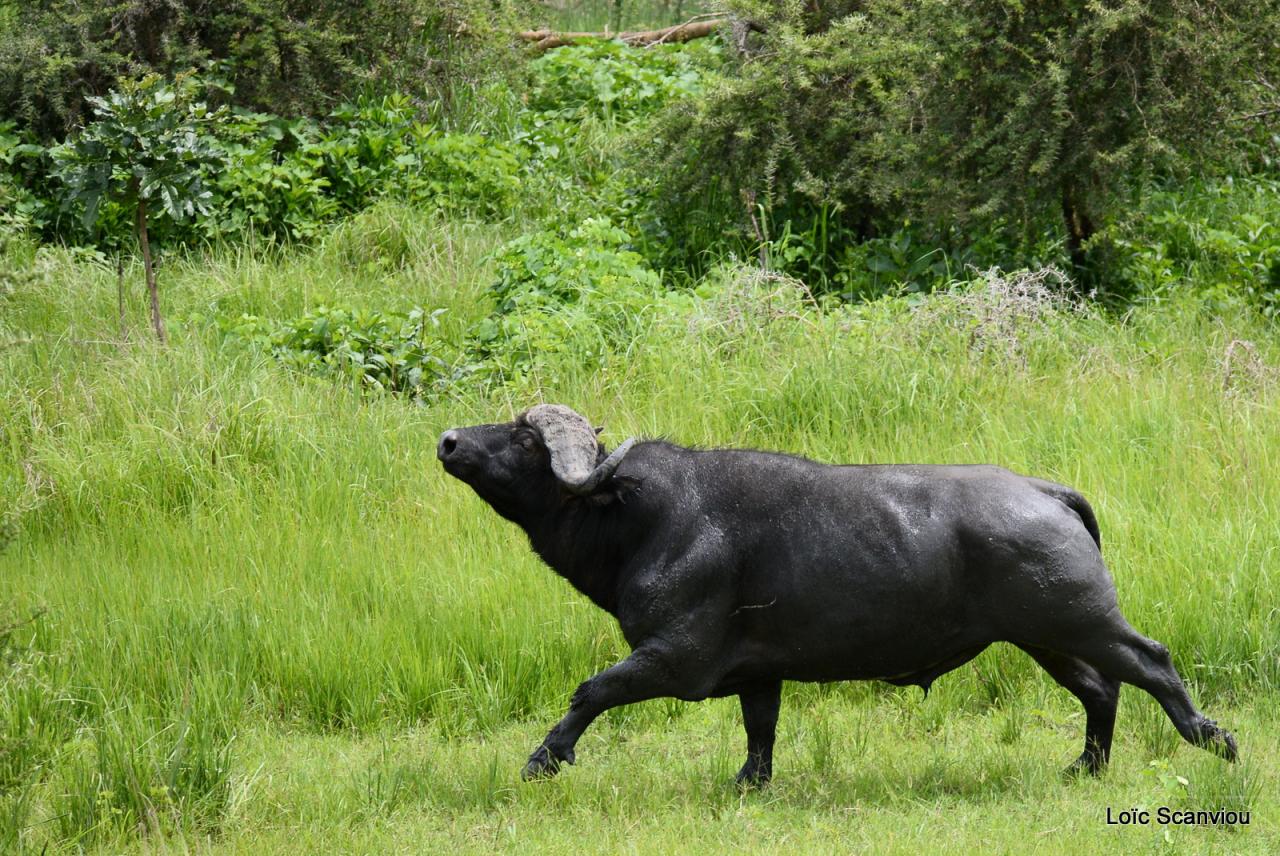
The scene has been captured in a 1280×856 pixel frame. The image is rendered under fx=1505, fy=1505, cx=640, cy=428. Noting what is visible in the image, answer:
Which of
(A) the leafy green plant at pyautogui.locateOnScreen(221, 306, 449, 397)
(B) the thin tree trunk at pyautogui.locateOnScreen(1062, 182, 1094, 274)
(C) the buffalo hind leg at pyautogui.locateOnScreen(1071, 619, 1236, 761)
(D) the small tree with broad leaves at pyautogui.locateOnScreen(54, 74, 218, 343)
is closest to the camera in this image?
(C) the buffalo hind leg at pyautogui.locateOnScreen(1071, 619, 1236, 761)

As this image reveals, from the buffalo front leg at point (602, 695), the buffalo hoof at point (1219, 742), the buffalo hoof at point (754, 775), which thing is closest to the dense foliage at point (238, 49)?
the buffalo front leg at point (602, 695)

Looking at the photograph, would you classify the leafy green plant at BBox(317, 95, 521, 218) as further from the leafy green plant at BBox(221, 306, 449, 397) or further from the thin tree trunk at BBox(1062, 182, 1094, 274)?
the thin tree trunk at BBox(1062, 182, 1094, 274)

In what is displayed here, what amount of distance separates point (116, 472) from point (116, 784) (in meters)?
3.90

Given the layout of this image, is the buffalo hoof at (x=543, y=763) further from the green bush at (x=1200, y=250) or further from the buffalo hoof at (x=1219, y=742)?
the green bush at (x=1200, y=250)

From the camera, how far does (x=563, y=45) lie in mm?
18156

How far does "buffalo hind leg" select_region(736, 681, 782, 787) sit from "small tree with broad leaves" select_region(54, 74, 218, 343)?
20.3 feet

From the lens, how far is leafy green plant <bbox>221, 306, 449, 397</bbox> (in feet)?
36.0

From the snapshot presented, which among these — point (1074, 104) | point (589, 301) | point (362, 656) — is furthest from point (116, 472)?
point (1074, 104)

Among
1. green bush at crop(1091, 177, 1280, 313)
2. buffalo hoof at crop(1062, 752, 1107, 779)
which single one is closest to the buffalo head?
buffalo hoof at crop(1062, 752, 1107, 779)

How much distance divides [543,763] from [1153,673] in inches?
94.2

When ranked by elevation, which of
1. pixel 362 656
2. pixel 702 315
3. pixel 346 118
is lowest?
pixel 362 656

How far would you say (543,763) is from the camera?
5.88 metres

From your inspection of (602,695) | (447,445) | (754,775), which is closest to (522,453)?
(447,445)

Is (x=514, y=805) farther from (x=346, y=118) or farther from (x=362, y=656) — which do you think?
(x=346, y=118)
